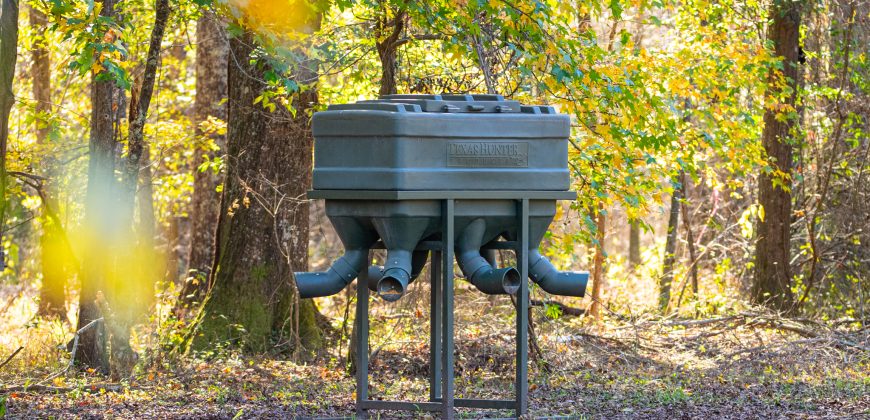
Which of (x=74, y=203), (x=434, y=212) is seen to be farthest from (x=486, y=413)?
(x=74, y=203)

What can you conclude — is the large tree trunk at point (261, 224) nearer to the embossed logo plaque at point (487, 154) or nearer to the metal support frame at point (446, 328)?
the metal support frame at point (446, 328)

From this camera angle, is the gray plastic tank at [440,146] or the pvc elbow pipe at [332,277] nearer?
the gray plastic tank at [440,146]

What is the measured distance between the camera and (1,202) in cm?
597

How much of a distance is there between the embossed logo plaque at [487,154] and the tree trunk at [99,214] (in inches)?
150

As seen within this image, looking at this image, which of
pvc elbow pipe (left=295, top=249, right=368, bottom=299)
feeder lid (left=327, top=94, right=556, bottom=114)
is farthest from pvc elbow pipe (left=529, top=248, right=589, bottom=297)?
pvc elbow pipe (left=295, top=249, right=368, bottom=299)

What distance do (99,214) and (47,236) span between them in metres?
3.31

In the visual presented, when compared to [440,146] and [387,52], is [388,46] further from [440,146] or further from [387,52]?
[440,146]

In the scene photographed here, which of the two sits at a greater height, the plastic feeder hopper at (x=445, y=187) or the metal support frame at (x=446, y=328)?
the plastic feeder hopper at (x=445, y=187)

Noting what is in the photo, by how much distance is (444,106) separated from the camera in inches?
241

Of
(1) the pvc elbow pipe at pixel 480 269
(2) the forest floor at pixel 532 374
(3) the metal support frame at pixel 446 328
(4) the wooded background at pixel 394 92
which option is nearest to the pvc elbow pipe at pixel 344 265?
(3) the metal support frame at pixel 446 328

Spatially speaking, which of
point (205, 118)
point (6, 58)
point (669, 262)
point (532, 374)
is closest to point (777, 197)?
point (669, 262)

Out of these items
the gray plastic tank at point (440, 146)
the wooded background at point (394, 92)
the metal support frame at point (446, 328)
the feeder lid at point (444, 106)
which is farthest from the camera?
the wooded background at point (394, 92)

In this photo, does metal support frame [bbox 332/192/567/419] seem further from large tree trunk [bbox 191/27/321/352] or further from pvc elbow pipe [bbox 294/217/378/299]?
large tree trunk [bbox 191/27/321/352]

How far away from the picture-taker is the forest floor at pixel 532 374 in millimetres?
7724
